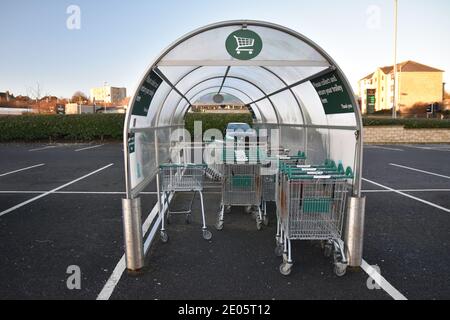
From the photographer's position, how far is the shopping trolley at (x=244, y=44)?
13.5 ft

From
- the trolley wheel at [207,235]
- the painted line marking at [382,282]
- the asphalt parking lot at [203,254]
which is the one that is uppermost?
the trolley wheel at [207,235]

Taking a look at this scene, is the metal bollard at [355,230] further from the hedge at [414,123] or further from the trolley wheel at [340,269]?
the hedge at [414,123]

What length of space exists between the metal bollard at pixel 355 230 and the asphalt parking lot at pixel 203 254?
6.2 inches

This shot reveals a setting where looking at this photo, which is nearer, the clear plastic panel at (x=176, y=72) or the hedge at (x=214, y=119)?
the clear plastic panel at (x=176, y=72)

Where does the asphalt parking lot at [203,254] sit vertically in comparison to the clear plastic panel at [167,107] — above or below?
below

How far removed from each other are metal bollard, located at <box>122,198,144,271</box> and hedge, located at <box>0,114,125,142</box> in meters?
19.8

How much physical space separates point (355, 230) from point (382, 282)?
621mm

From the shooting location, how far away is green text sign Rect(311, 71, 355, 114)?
452cm

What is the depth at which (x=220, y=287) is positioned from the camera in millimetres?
3740

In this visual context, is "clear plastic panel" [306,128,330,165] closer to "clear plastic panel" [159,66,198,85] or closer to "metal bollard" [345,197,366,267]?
"metal bollard" [345,197,366,267]

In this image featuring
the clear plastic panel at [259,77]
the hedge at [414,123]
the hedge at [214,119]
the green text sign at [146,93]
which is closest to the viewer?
the green text sign at [146,93]

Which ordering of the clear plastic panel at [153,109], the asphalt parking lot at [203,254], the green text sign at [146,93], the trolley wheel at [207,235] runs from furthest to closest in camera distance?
the trolley wheel at [207,235] → the clear plastic panel at [153,109] → the green text sign at [146,93] → the asphalt parking lot at [203,254]

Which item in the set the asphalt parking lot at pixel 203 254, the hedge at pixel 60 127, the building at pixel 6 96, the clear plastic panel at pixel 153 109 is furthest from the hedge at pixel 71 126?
the building at pixel 6 96
